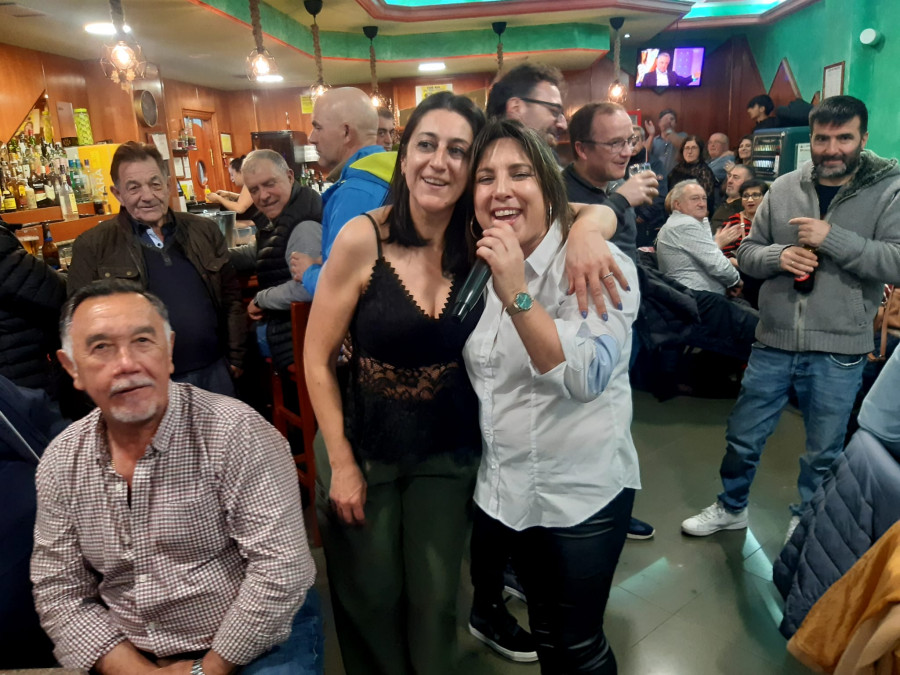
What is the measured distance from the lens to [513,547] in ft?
4.79

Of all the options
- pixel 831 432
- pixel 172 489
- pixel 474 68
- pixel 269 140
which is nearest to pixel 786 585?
pixel 831 432

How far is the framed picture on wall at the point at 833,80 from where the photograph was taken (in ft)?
20.7

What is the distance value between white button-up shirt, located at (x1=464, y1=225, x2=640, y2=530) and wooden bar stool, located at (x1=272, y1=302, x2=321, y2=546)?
98 centimetres

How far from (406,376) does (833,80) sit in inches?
279

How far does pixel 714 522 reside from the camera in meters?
2.62

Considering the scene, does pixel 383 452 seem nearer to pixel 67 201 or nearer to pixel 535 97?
pixel 535 97

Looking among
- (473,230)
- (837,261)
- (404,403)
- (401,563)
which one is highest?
(473,230)

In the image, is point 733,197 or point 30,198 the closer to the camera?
point 30,198

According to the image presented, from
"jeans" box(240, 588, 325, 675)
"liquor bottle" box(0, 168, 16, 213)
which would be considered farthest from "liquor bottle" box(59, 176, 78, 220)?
"jeans" box(240, 588, 325, 675)

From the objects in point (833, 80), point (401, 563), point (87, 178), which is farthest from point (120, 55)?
point (833, 80)

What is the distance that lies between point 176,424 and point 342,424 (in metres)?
0.36

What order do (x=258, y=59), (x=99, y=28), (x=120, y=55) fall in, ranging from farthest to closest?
1. (x=258, y=59)
2. (x=99, y=28)
3. (x=120, y=55)

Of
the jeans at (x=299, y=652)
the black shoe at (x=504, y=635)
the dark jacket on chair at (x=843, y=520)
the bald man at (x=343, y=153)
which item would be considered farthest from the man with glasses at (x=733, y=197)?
the jeans at (x=299, y=652)

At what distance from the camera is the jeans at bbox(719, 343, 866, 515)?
2.29 m
